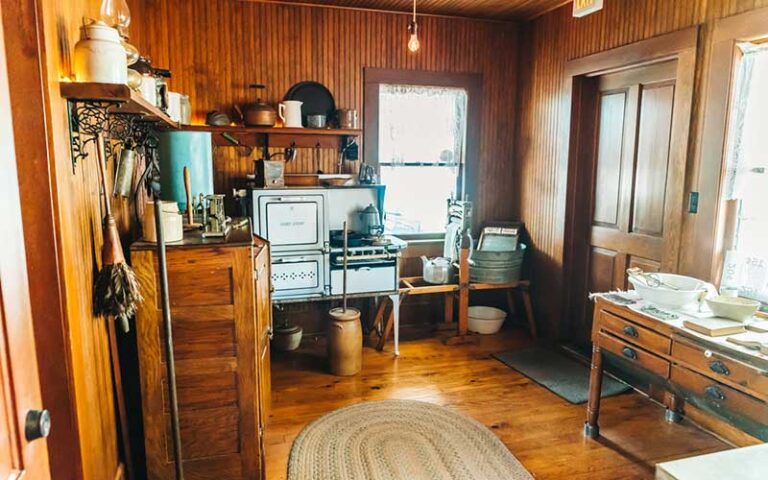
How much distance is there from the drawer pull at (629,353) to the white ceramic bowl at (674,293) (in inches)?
10.0

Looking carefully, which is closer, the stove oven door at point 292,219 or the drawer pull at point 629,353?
the drawer pull at point 629,353

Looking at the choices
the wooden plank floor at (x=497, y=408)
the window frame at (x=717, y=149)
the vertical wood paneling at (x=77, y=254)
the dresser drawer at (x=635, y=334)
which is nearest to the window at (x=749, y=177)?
the window frame at (x=717, y=149)

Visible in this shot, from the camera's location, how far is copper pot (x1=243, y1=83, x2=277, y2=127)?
3607mm

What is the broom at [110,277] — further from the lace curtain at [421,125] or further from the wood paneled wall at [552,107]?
the wood paneled wall at [552,107]

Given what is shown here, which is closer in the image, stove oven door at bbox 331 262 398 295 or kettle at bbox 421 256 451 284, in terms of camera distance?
stove oven door at bbox 331 262 398 295

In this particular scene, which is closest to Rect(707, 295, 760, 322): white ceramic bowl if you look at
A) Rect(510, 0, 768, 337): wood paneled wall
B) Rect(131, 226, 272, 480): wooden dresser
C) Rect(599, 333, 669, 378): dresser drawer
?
Rect(599, 333, 669, 378): dresser drawer

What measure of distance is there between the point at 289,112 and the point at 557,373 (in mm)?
2654

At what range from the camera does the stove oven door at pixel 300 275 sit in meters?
3.43

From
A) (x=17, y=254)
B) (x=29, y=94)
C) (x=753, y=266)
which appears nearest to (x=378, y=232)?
(x=753, y=266)

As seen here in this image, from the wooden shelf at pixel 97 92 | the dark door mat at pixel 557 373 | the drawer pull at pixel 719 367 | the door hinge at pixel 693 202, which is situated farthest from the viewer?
the dark door mat at pixel 557 373

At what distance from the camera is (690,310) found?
232 cm

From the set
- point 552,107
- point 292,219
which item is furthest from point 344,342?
point 552,107

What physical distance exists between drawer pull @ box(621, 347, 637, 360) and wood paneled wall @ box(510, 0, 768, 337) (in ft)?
2.39

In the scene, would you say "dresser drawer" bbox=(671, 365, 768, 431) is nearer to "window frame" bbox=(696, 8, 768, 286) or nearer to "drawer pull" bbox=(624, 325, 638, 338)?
"drawer pull" bbox=(624, 325, 638, 338)
